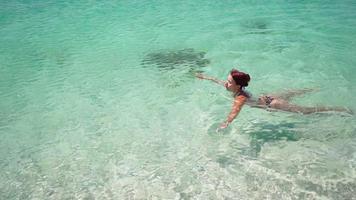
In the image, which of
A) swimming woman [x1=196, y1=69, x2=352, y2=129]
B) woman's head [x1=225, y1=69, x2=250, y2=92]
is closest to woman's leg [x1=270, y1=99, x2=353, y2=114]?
swimming woman [x1=196, y1=69, x2=352, y2=129]

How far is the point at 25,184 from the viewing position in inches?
252

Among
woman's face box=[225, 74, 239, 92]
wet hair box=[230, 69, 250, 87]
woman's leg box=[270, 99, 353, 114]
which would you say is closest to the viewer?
wet hair box=[230, 69, 250, 87]

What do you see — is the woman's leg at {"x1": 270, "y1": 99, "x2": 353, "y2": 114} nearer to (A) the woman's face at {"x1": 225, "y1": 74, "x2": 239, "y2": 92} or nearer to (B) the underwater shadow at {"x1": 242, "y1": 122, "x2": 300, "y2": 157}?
(B) the underwater shadow at {"x1": 242, "y1": 122, "x2": 300, "y2": 157}

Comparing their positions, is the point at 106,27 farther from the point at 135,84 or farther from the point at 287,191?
the point at 287,191

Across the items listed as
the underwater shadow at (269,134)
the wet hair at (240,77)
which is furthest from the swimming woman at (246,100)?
the underwater shadow at (269,134)

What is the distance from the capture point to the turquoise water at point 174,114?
617 centimetres

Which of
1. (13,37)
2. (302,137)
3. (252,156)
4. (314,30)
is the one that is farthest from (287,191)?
(13,37)

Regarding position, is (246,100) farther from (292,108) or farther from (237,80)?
(292,108)

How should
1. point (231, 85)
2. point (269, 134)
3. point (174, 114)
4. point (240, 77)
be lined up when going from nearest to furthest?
point (240, 77)
point (231, 85)
point (269, 134)
point (174, 114)

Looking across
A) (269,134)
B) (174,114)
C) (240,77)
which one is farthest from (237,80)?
(174,114)

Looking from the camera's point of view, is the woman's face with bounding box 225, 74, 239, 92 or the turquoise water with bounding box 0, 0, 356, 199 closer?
the turquoise water with bounding box 0, 0, 356, 199

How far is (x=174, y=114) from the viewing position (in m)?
8.55

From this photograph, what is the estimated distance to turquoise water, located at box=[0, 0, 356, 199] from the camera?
6.17 metres

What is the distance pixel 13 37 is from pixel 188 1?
10635 millimetres
